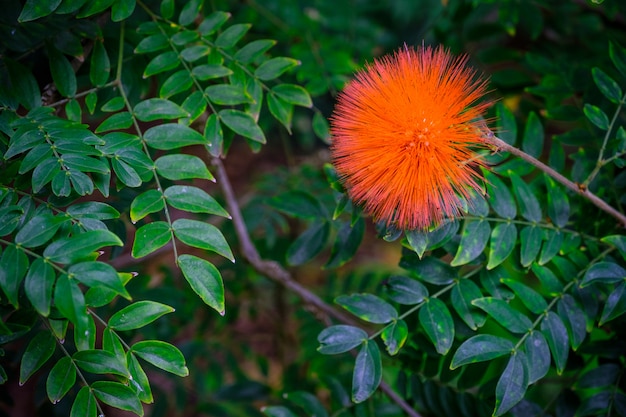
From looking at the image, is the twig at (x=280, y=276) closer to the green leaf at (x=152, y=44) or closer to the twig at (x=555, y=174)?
the green leaf at (x=152, y=44)

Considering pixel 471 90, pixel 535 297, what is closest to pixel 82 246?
pixel 471 90

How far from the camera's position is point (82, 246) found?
3.57 ft

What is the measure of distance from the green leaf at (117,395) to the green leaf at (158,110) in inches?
25.6

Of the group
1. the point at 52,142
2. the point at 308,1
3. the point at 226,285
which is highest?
the point at 308,1

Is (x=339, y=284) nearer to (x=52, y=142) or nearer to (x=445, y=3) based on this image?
(x=445, y=3)

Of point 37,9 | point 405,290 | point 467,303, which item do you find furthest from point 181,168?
point 467,303

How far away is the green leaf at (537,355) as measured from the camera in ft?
4.39

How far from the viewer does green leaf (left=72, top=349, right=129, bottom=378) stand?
1.13 m

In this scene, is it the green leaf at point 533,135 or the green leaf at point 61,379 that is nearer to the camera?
the green leaf at point 61,379

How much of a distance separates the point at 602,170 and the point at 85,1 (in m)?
1.54

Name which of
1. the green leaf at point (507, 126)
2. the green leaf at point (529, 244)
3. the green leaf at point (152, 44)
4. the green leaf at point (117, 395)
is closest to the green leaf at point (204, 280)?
the green leaf at point (117, 395)

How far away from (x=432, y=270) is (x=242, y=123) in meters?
0.66

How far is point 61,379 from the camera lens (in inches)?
46.4

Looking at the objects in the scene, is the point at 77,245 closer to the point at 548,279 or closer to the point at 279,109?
the point at 279,109
